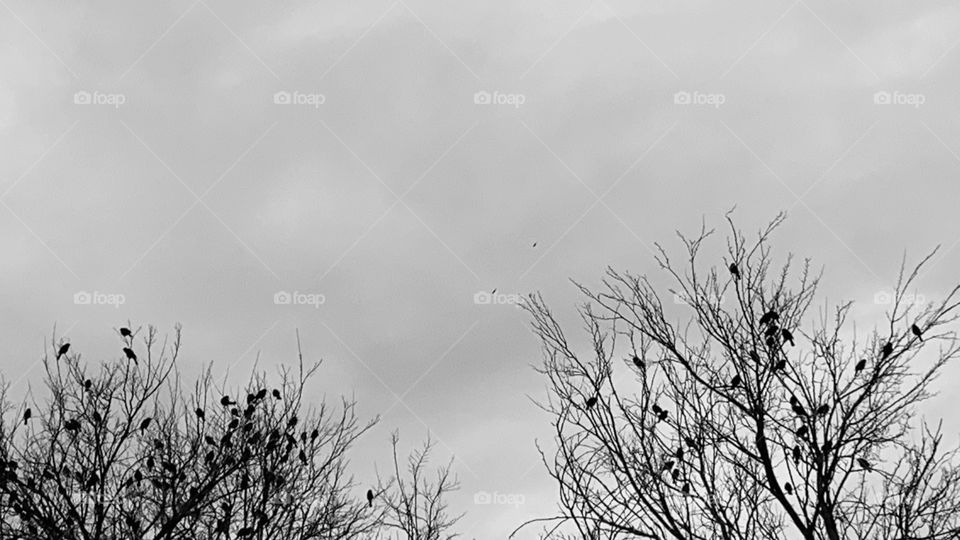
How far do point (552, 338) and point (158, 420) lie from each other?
656 cm

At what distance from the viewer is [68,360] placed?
11.9m

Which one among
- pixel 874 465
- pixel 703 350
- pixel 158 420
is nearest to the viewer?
pixel 874 465

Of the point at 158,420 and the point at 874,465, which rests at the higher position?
the point at 158,420

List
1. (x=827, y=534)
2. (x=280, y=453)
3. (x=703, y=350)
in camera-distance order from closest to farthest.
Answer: (x=827, y=534), (x=703, y=350), (x=280, y=453)

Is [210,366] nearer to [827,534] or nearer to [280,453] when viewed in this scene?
[280,453]

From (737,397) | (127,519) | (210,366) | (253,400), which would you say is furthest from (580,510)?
(210,366)

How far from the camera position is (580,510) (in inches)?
263

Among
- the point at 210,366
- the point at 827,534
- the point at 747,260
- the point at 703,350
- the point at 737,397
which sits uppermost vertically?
the point at 210,366

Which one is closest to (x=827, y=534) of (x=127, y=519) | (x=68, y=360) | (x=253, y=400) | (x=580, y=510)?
(x=580, y=510)

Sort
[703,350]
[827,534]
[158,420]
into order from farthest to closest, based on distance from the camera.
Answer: [158,420] < [703,350] < [827,534]

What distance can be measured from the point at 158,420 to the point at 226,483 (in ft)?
4.92

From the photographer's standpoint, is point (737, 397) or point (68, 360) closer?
point (737, 397)

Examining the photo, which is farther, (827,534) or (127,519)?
(127,519)

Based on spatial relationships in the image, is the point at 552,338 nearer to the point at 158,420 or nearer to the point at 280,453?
the point at 280,453
